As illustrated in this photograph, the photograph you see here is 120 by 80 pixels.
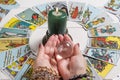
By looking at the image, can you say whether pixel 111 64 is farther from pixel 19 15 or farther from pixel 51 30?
pixel 19 15

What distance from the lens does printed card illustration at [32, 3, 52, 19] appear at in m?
1.16

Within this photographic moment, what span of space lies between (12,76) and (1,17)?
1.15 feet

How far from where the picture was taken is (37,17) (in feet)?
3.71

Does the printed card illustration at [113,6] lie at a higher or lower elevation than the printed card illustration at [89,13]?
higher

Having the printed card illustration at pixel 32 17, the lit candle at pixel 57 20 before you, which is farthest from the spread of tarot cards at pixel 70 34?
the lit candle at pixel 57 20

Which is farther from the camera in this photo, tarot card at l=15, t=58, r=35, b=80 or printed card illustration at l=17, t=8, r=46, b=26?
printed card illustration at l=17, t=8, r=46, b=26

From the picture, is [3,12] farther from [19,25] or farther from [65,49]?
[65,49]

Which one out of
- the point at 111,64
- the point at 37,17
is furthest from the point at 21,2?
the point at 111,64

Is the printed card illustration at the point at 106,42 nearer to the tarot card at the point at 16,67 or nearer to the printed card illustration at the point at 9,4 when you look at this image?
the tarot card at the point at 16,67

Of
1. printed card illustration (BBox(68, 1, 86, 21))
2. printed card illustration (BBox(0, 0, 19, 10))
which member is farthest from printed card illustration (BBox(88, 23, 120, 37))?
printed card illustration (BBox(0, 0, 19, 10))

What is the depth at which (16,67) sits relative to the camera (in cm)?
94

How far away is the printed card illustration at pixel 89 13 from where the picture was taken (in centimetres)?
112

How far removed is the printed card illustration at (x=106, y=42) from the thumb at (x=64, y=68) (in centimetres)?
13

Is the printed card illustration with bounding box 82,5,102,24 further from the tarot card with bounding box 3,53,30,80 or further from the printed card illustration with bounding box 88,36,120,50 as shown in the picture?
the tarot card with bounding box 3,53,30,80
